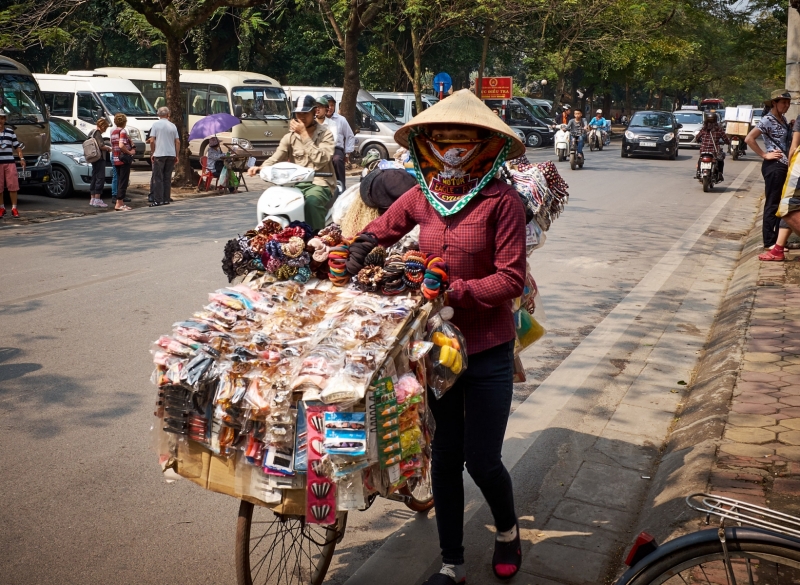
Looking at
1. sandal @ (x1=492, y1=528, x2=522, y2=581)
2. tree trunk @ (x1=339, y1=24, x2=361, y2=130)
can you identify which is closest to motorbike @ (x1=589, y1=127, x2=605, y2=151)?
tree trunk @ (x1=339, y1=24, x2=361, y2=130)

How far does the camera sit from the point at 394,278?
10.1 ft

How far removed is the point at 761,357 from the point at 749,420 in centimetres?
137

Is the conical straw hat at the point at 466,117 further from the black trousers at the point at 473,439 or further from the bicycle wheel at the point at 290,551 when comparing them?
the bicycle wheel at the point at 290,551

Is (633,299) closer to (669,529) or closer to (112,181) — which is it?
(669,529)

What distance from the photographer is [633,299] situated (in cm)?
874

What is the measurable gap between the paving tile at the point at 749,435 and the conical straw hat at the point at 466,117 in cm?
221

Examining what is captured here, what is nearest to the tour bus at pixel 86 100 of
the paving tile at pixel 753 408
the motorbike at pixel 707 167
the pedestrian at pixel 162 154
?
the pedestrian at pixel 162 154

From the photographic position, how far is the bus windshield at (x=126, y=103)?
22880 millimetres

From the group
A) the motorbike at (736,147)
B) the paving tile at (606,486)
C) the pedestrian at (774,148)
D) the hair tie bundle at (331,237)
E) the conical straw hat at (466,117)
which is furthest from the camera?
the motorbike at (736,147)

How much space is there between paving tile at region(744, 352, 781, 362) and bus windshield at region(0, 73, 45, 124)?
14452 millimetres

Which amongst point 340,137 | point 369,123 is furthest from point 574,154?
point 340,137

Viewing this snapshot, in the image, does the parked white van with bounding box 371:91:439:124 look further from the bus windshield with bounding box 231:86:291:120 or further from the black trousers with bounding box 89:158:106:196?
the black trousers with bounding box 89:158:106:196

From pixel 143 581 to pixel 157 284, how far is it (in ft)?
18.4

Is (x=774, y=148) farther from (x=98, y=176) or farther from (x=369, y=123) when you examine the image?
(x=369, y=123)
